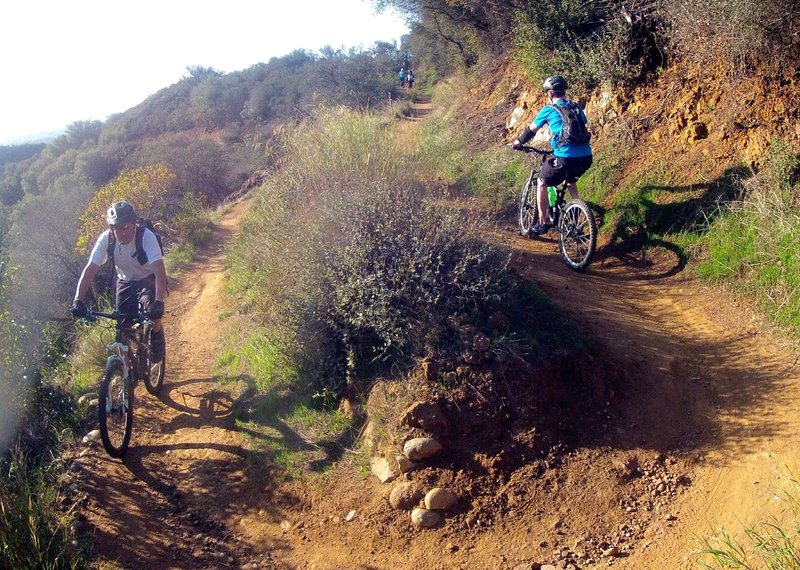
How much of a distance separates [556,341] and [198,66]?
4462 centimetres

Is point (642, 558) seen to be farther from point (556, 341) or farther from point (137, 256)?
point (137, 256)

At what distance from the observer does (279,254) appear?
6.33 metres

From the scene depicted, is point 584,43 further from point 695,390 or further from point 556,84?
point 695,390

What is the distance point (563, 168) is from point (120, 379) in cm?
500

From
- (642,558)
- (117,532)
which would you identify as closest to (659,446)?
(642,558)

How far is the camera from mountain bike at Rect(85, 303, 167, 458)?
5.21 m

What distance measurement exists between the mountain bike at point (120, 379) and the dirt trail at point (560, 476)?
253 millimetres

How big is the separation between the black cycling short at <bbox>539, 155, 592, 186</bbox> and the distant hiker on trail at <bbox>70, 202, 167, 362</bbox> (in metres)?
4.25

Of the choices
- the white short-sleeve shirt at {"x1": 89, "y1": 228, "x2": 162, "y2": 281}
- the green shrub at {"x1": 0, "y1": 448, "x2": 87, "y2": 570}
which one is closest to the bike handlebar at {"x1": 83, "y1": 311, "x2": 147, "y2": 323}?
the white short-sleeve shirt at {"x1": 89, "y1": 228, "x2": 162, "y2": 281}

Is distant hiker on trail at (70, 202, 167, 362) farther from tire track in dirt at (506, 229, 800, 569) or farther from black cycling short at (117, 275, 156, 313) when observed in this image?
tire track in dirt at (506, 229, 800, 569)

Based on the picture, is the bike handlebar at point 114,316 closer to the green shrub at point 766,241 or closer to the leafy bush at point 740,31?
the green shrub at point 766,241

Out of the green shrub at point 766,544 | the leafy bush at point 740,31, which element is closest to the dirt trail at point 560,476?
the green shrub at point 766,544

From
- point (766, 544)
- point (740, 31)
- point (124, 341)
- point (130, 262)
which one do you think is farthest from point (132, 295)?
point (740, 31)

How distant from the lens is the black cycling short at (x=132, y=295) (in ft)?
18.8
